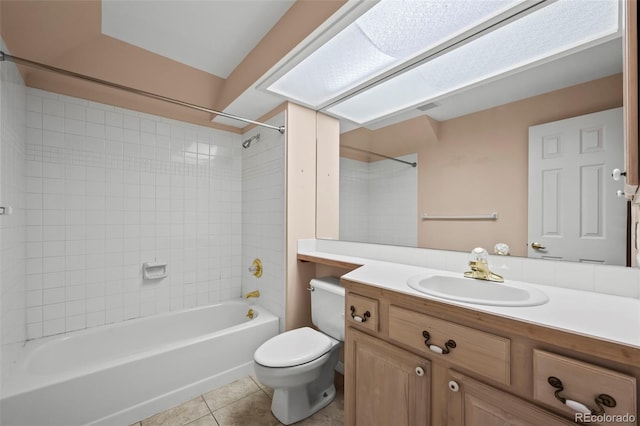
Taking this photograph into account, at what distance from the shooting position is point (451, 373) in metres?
0.84

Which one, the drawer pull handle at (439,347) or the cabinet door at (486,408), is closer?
the cabinet door at (486,408)

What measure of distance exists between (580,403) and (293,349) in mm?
1261

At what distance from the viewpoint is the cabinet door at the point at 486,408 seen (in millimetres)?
685

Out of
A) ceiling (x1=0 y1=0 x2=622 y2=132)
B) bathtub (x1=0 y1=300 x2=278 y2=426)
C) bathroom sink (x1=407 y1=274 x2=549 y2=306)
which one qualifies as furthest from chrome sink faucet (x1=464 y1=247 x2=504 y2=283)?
bathtub (x1=0 y1=300 x2=278 y2=426)

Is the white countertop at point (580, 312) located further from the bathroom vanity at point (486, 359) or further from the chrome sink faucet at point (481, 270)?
Answer: the chrome sink faucet at point (481, 270)

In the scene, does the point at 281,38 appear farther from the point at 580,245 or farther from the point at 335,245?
the point at 580,245

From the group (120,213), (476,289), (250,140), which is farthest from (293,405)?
(250,140)

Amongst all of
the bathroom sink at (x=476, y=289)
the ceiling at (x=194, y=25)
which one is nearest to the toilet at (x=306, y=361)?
the bathroom sink at (x=476, y=289)

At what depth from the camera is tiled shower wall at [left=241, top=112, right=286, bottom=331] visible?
2.16 metres

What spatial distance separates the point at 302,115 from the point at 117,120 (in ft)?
5.03

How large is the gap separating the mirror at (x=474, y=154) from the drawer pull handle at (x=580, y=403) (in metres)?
0.68

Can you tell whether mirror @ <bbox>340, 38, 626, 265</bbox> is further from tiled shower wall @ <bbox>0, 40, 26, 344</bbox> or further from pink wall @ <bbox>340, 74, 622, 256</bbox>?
tiled shower wall @ <bbox>0, 40, 26, 344</bbox>

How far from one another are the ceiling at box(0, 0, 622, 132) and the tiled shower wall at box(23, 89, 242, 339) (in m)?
0.24

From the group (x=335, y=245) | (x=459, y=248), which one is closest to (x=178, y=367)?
(x=335, y=245)
